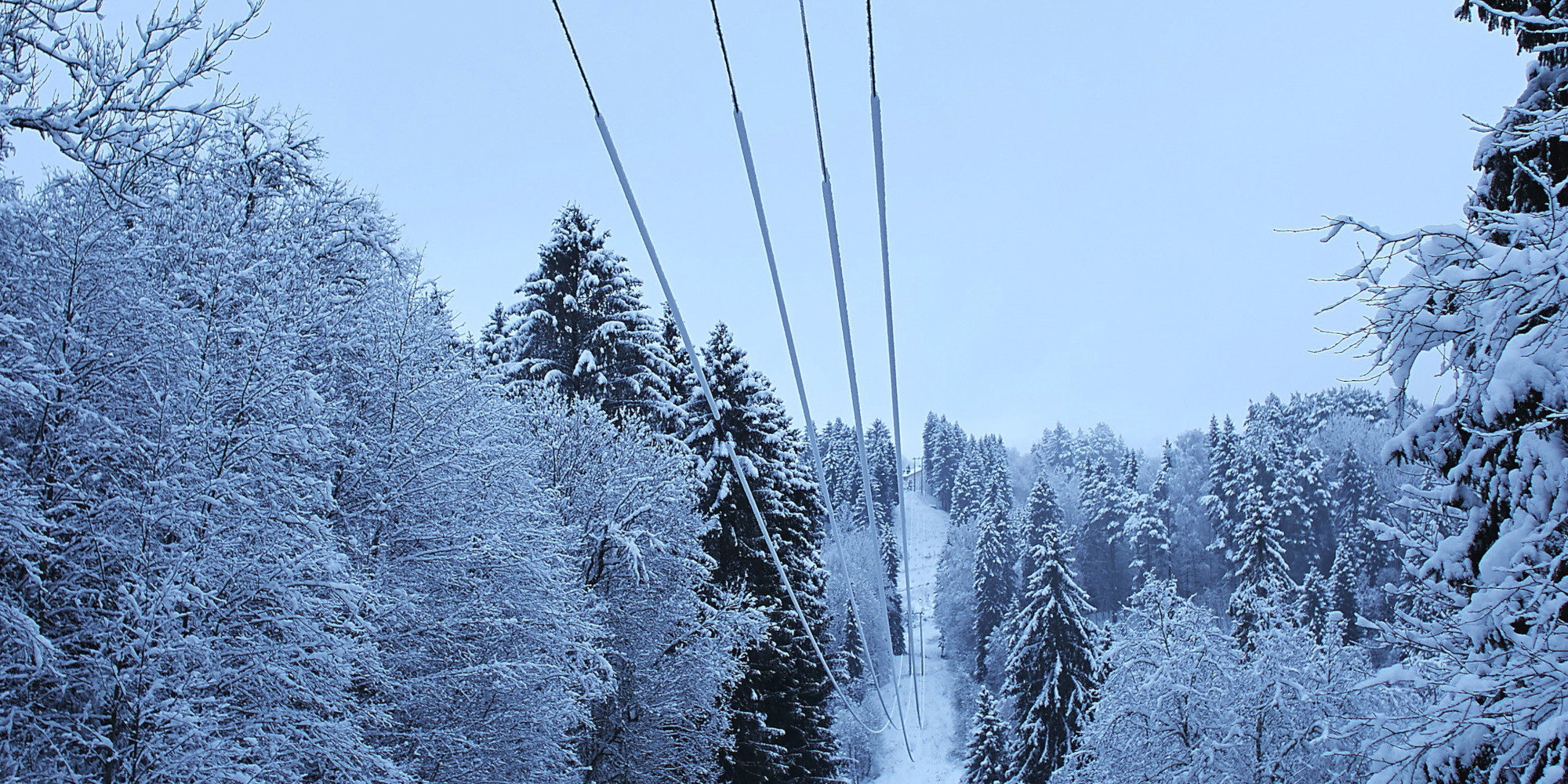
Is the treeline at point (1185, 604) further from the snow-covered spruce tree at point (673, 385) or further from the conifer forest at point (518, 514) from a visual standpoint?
the snow-covered spruce tree at point (673, 385)

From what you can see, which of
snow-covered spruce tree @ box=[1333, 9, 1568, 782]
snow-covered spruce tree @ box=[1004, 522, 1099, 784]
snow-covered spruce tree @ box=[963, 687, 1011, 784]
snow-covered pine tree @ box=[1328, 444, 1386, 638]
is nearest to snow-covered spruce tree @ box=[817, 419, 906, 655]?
snow-covered spruce tree @ box=[963, 687, 1011, 784]

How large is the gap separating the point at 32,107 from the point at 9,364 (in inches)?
82.8

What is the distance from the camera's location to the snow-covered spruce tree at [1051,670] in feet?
90.9

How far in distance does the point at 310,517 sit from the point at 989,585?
56039mm

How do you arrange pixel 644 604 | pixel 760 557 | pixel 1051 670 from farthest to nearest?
pixel 1051 670 → pixel 760 557 → pixel 644 604

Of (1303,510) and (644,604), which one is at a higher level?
(1303,510)

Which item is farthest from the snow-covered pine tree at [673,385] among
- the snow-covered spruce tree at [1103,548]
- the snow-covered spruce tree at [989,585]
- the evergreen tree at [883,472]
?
the evergreen tree at [883,472]

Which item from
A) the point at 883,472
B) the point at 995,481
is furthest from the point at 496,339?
the point at 883,472

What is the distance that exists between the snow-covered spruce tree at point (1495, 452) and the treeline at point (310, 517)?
472 cm

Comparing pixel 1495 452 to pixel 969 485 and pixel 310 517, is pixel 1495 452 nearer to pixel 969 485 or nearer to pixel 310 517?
pixel 310 517

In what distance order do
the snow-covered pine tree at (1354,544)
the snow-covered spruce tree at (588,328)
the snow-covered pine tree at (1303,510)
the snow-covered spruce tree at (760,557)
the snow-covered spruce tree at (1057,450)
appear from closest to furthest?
the snow-covered spruce tree at (760,557)
the snow-covered spruce tree at (588,328)
the snow-covered pine tree at (1354,544)
the snow-covered pine tree at (1303,510)
the snow-covered spruce tree at (1057,450)

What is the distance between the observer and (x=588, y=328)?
2636 centimetres

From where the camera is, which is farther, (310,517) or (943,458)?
(943,458)

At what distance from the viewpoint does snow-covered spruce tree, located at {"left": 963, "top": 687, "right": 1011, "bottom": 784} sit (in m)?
33.9
